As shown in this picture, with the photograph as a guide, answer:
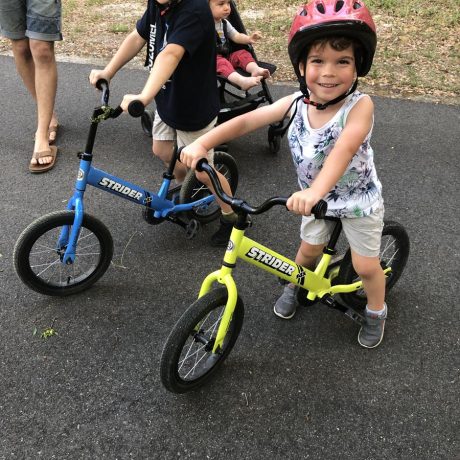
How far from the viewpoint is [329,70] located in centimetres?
162

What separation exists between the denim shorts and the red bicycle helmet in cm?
251

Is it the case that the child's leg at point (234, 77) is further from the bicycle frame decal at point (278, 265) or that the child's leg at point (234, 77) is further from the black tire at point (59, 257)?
the bicycle frame decal at point (278, 265)

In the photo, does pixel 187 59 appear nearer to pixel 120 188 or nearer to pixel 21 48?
pixel 120 188

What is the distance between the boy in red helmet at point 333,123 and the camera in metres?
1.55

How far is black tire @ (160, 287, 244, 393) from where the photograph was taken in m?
1.82

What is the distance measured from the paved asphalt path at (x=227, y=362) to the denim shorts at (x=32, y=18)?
1145mm

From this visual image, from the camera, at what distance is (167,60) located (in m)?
2.21

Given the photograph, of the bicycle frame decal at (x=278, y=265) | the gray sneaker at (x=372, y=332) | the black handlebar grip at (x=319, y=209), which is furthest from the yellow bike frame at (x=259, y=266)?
the black handlebar grip at (x=319, y=209)

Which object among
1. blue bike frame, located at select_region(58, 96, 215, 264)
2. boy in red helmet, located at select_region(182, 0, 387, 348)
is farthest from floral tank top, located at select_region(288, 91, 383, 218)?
blue bike frame, located at select_region(58, 96, 215, 264)

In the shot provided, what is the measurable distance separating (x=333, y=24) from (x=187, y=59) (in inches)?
42.8

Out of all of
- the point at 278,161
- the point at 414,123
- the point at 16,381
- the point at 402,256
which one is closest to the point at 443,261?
the point at 402,256

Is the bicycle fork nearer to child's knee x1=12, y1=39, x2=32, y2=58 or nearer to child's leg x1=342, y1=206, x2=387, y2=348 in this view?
child's leg x1=342, y1=206, x2=387, y2=348

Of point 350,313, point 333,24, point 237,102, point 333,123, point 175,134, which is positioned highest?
point 333,24

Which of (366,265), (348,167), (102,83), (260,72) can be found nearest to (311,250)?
(366,265)
